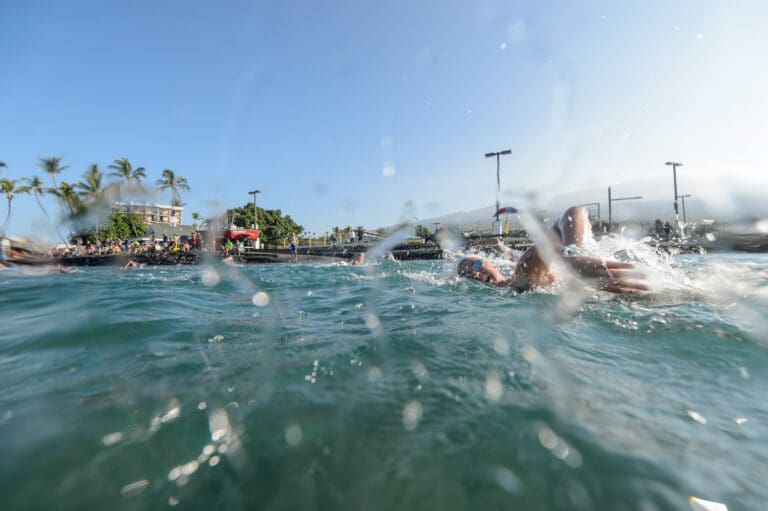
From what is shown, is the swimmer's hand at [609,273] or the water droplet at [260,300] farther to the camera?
the water droplet at [260,300]

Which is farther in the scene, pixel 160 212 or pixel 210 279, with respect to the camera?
pixel 160 212

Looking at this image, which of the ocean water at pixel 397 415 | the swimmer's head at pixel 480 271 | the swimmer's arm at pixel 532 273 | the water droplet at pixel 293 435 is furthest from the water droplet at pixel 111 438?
the swimmer's head at pixel 480 271

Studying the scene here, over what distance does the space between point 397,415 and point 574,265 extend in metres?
3.10

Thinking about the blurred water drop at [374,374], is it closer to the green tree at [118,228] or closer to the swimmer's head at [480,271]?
the swimmer's head at [480,271]

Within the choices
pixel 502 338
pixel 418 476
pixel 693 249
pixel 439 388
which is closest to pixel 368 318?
pixel 502 338

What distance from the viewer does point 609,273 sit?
138 inches

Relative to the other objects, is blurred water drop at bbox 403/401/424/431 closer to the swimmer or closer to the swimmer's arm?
the swimmer

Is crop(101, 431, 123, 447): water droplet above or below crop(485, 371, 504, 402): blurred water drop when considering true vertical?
above

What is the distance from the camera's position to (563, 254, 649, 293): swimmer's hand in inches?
138

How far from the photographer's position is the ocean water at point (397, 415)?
3.52 ft

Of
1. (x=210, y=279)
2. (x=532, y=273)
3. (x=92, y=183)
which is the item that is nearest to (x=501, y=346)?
(x=532, y=273)

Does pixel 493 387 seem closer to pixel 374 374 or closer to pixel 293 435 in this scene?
pixel 374 374

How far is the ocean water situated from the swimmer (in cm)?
59

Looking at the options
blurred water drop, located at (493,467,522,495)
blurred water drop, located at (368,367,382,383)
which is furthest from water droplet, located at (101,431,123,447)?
blurred water drop, located at (493,467,522,495)
